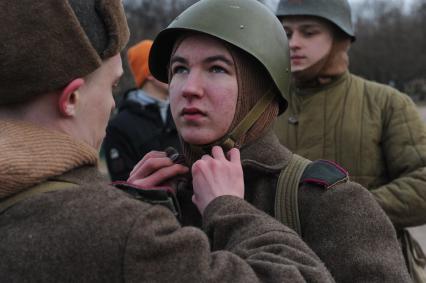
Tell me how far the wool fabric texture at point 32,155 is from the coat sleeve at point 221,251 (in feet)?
0.85

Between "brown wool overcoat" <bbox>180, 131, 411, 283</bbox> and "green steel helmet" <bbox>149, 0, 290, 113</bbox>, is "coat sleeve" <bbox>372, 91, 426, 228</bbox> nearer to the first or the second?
"green steel helmet" <bbox>149, 0, 290, 113</bbox>

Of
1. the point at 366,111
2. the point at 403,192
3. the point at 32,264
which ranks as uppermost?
the point at 32,264

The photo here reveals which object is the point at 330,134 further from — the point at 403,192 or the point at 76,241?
the point at 76,241

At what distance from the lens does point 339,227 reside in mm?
1979

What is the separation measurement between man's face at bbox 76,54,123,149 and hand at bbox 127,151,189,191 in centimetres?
50

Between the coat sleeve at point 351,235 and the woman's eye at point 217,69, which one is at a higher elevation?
the woman's eye at point 217,69

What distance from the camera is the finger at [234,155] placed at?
2004mm

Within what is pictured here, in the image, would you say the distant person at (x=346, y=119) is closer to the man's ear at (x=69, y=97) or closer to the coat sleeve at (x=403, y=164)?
the coat sleeve at (x=403, y=164)

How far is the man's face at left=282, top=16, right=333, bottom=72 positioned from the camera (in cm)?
347

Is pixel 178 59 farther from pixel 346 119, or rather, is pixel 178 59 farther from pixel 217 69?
pixel 346 119

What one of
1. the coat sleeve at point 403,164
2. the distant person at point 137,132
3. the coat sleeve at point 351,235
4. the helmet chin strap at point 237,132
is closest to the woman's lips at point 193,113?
the helmet chin strap at point 237,132

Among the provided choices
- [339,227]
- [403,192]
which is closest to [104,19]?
[339,227]

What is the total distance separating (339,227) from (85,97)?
35.4 inches

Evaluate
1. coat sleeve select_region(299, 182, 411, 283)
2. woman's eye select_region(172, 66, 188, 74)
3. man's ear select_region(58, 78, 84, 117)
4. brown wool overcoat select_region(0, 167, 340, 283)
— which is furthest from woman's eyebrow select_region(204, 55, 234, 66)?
brown wool overcoat select_region(0, 167, 340, 283)
